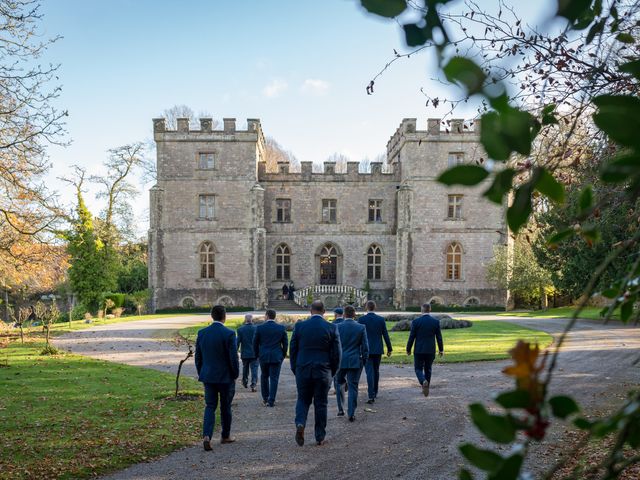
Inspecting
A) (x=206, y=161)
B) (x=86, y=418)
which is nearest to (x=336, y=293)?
(x=206, y=161)

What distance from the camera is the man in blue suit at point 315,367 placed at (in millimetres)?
6504

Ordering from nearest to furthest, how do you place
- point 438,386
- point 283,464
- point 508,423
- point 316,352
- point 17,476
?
point 508,423
point 17,476
point 283,464
point 316,352
point 438,386

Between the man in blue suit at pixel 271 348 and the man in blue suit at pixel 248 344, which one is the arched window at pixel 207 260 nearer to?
the man in blue suit at pixel 248 344

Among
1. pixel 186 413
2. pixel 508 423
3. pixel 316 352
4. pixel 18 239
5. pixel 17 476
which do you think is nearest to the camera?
pixel 508 423

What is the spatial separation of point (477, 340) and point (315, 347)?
36.2 ft

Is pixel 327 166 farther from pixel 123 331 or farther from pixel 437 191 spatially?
pixel 123 331

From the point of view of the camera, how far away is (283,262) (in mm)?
31094

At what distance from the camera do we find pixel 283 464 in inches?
229

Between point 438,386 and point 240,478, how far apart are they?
544 centimetres

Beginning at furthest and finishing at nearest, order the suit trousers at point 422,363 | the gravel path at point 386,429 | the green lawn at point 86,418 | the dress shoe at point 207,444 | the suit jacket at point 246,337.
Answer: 1. the suit jacket at point 246,337
2. the suit trousers at point 422,363
3. the dress shoe at point 207,444
4. the green lawn at point 86,418
5. the gravel path at point 386,429

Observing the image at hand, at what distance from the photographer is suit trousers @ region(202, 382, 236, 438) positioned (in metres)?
6.34

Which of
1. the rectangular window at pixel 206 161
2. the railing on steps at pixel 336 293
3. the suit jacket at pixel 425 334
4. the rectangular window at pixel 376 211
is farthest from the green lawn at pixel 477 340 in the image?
the rectangular window at pixel 206 161

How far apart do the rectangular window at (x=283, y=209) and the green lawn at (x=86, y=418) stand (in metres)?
20.0

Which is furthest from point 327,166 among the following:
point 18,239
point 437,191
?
point 18,239
